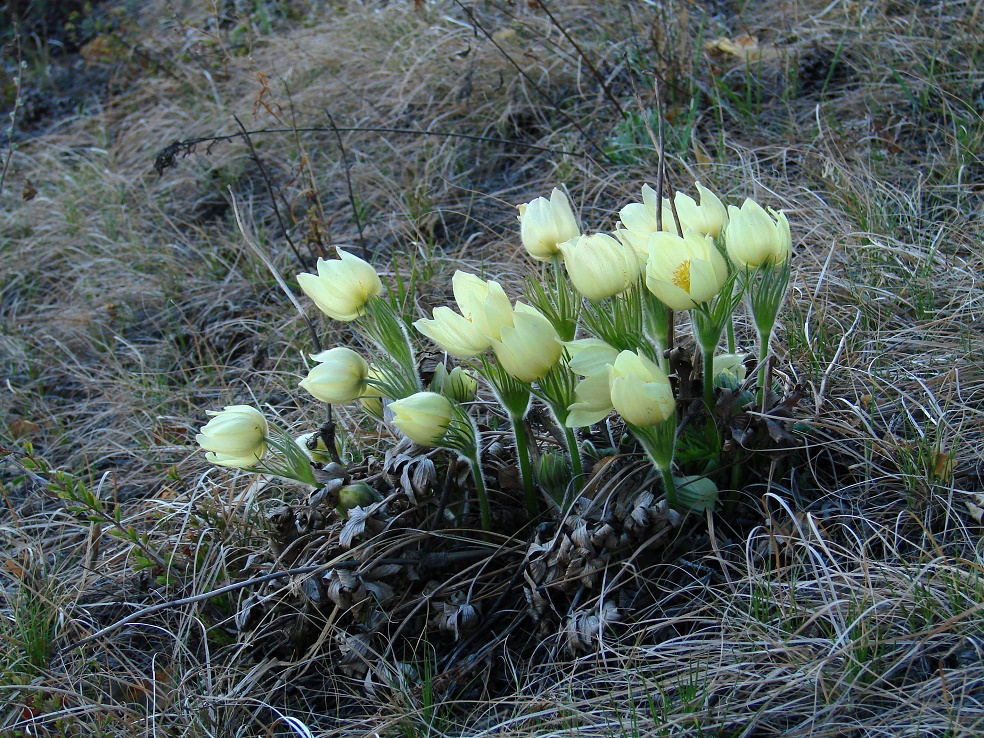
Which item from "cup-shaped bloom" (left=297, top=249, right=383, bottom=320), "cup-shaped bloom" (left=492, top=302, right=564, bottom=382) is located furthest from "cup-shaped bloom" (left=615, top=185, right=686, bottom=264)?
"cup-shaped bloom" (left=297, top=249, right=383, bottom=320)

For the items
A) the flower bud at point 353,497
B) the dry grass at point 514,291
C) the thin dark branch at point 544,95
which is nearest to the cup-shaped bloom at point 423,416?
the flower bud at point 353,497

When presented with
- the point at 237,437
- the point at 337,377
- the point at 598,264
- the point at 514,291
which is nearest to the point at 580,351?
the point at 598,264

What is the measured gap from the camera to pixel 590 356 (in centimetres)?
128

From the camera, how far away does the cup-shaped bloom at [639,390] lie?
1.15 m

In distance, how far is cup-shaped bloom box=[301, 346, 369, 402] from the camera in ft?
4.64

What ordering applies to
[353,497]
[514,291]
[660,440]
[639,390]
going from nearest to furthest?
1. [639,390]
2. [660,440]
3. [353,497]
4. [514,291]

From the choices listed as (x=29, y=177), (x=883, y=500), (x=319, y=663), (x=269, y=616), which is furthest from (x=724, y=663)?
(x=29, y=177)

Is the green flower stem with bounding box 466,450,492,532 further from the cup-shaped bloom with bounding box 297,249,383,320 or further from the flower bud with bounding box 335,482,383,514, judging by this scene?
the cup-shaped bloom with bounding box 297,249,383,320

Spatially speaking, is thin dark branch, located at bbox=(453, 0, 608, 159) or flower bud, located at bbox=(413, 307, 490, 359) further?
thin dark branch, located at bbox=(453, 0, 608, 159)

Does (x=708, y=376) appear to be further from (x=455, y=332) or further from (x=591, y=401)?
(x=455, y=332)

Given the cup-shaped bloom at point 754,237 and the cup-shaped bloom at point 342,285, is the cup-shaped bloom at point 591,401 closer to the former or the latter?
the cup-shaped bloom at point 754,237

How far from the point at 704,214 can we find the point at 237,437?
0.88 meters

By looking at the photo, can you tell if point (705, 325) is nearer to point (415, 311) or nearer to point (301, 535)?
point (301, 535)

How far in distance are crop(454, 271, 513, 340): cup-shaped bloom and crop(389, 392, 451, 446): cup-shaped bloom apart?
136 mm
